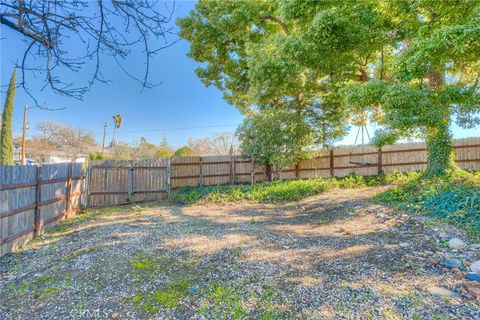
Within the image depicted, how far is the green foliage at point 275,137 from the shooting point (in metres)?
10.3

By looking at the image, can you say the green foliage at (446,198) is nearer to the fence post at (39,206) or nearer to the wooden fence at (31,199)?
the wooden fence at (31,199)

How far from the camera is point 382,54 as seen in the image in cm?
627

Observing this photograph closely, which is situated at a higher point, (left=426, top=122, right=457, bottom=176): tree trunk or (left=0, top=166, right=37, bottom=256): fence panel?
(left=426, top=122, right=457, bottom=176): tree trunk

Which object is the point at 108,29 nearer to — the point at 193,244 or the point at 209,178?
the point at 193,244

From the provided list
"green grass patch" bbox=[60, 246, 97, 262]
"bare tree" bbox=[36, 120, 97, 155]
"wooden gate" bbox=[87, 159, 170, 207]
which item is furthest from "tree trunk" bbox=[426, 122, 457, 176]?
"bare tree" bbox=[36, 120, 97, 155]

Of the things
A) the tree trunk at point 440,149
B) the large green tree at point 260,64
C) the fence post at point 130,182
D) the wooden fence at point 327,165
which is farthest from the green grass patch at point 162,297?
the wooden fence at point 327,165

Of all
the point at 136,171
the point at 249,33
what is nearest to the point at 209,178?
the point at 136,171

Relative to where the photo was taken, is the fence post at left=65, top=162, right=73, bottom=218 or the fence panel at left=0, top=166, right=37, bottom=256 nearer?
the fence panel at left=0, top=166, right=37, bottom=256

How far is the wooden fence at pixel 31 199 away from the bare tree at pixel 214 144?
1788 centimetres

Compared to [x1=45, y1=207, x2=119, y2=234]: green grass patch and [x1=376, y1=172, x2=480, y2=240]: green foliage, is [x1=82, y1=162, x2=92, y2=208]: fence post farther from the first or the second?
[x1=376, y1=172, x2=480, y2=240]: green foliage

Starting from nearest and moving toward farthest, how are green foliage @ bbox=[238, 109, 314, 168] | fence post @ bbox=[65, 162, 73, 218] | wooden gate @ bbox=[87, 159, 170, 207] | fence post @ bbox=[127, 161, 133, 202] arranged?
fence post @ bbox=[65, 162, 73, 218], wooden gate @ bbox=[87, 159, 170, 207], fence post @ bbox=[127, 161, 133, 202], green foliage @ bbox=[238, 109, 314, 168]

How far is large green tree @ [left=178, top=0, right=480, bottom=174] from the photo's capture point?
14.1ft

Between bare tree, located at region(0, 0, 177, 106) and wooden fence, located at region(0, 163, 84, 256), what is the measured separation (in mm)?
2991

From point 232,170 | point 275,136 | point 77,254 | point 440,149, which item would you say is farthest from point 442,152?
point 77,254
